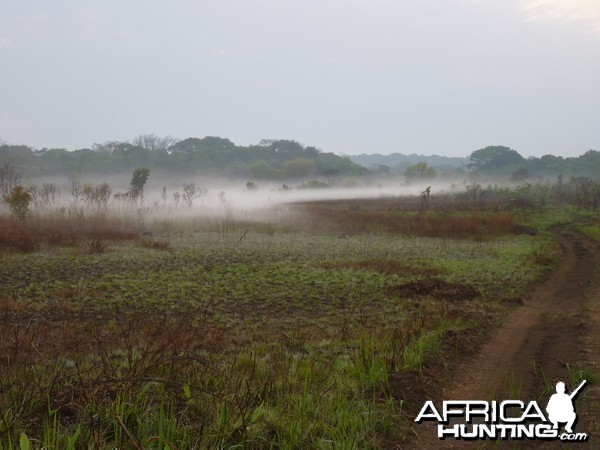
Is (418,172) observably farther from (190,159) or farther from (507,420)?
(507,420)

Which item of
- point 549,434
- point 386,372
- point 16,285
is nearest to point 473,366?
point 386,372

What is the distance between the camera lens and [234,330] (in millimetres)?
8242

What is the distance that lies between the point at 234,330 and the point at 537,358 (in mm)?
4450

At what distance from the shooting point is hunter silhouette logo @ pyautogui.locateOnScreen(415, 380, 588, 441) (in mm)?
4125

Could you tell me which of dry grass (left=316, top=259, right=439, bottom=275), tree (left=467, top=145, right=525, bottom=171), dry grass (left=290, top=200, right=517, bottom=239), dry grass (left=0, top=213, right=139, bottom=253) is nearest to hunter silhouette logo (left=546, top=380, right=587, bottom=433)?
dry grass (left=316, top=259, right=439, bottom=275)

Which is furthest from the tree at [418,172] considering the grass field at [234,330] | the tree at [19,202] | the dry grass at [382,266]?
the dry grass at [382,266]

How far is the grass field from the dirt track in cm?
32

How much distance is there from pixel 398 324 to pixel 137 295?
561cm

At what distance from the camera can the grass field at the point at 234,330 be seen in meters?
3.95

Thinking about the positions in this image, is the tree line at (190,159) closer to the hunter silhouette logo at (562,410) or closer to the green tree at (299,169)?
the green tree at (299,169)

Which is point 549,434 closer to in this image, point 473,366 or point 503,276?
point 473,366

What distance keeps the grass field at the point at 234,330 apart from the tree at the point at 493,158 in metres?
103

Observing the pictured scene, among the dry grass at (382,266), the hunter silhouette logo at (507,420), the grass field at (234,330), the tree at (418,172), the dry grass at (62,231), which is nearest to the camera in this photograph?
the grass field at (234,330)

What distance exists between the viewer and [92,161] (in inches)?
3388
